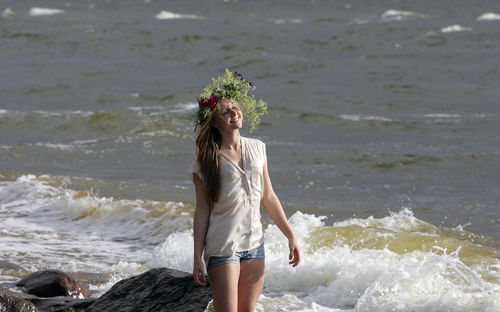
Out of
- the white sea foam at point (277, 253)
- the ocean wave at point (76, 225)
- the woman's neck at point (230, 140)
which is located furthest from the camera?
the ocean wave at point (76, 225)

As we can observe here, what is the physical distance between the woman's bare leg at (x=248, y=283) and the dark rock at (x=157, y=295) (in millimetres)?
645

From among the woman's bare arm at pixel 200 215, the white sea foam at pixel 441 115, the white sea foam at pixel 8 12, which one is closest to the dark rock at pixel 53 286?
the woman's bare arm at pixel 200 215

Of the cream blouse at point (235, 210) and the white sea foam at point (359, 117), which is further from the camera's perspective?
the white sea foam at point (359, 117)

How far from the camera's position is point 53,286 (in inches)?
293

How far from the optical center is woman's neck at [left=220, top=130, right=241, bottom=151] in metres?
4.78

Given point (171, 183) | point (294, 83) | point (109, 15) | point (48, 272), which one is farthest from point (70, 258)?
point (109, 15)

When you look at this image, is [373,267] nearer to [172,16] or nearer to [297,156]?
[297,156]

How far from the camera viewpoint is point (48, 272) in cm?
768

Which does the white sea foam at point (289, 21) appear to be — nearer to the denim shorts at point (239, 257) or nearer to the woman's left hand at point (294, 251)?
the woman's left hand at point (294, 251)

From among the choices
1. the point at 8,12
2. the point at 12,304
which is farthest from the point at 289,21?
the point at 12,304

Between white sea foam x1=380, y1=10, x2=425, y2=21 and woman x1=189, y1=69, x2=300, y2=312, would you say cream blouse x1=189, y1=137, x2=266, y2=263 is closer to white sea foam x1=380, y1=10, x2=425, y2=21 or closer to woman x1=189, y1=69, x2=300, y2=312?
woman x1=189, y1=69, x2=300, y2=312

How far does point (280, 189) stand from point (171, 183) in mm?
1944

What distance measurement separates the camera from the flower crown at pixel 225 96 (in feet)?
15.7

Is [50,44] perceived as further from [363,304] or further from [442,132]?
[363,304]
